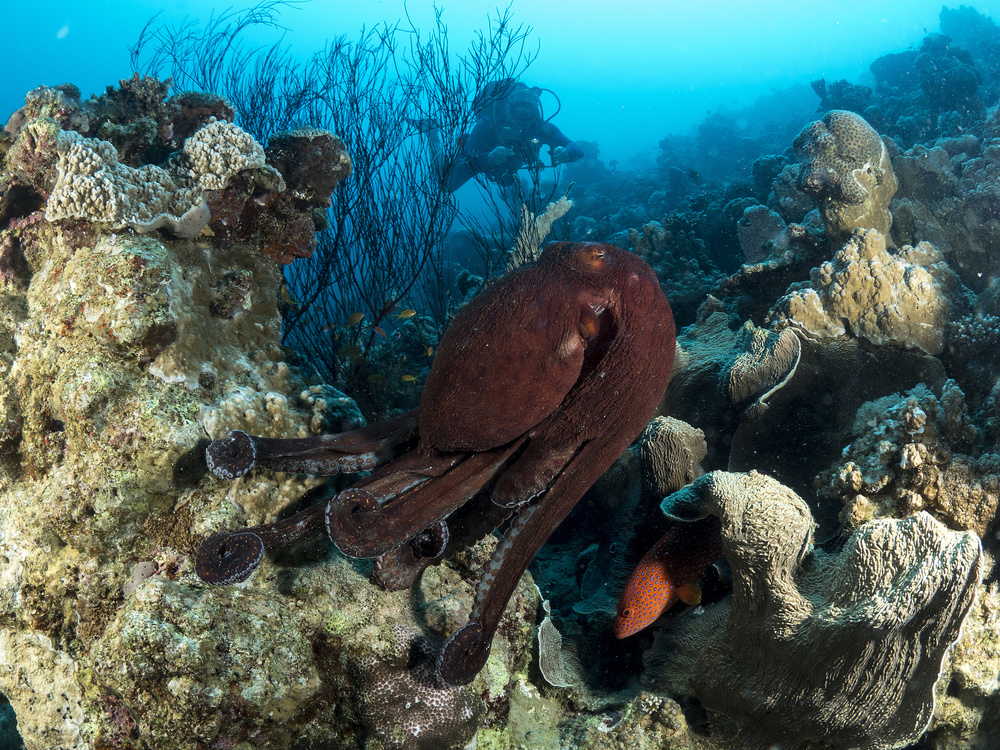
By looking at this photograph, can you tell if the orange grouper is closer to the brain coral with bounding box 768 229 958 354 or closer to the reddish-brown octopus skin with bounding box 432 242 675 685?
the reddish-brown octopus skin with bounding box 432 242 675 685

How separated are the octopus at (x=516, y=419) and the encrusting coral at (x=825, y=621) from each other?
0.86 metres

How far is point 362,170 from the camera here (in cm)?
636

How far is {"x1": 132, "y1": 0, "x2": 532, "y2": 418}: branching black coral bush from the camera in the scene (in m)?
6.00

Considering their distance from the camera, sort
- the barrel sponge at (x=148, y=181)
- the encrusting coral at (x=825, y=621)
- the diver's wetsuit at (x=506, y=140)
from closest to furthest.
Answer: the encrusting coral at (x=825, y=621) → the barrel sponge at (x=148, y=181) → the diver's wetsuit at (x=506, y=140)

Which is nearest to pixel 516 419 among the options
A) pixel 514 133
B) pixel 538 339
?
pixel 538 339

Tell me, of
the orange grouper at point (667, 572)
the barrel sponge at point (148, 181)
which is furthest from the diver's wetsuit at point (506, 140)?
the orange grouper at point (667, 572)

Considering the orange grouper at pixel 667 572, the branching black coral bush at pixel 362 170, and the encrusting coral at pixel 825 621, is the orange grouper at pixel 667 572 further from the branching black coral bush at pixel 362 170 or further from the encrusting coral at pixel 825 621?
the branching black coral bush at pixel 362 170

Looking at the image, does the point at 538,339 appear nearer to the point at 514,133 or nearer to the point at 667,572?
the point at 667,572

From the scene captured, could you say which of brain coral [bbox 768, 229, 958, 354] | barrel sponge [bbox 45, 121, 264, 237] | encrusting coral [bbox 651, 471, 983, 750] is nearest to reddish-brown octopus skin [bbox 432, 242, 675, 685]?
encrusting coral [bbox 651, 471, 983, 750]

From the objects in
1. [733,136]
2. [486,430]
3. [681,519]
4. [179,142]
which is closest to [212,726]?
[486,430]

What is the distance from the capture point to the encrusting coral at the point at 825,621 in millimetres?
1889

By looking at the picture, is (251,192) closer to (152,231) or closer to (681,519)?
(152,231)

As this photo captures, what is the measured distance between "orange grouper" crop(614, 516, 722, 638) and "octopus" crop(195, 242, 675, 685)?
1.12m

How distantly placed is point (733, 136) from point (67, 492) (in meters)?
33.1
